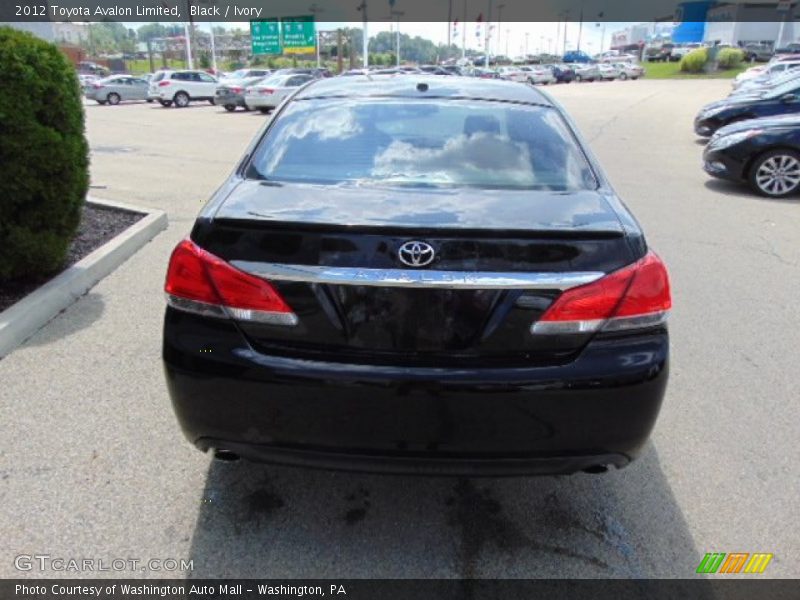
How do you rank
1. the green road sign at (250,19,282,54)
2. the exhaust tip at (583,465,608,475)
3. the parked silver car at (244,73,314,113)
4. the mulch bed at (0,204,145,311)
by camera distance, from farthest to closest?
the green road sign at (250,19,282,54) → the parked silver car at (244,73,314,113) → the mulch bed at (0,204,145,311) → the exhaust tip at (583,465,608,475)

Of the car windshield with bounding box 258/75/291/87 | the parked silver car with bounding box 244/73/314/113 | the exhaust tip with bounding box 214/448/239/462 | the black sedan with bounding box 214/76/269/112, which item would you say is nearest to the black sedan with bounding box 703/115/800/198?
the exhaust tip with bounding box 214/448/239/462

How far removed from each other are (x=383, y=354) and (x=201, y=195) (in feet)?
24.7

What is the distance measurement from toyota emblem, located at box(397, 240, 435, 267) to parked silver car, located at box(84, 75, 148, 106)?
36468mm

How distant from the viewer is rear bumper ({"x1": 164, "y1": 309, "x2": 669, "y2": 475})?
2119 mm

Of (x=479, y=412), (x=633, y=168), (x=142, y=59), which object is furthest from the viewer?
(x=142, y=59)

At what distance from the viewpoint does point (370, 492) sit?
9.20 ft

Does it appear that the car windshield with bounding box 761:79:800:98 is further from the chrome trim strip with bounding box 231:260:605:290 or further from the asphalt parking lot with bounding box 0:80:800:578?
the chrome trim strip with bounding box 231:260:605:290

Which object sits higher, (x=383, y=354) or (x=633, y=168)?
→ (x=383, y=354)

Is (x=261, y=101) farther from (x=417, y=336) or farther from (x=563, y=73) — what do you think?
(x=563, y=73)

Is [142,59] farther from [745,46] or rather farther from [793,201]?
[793,201]

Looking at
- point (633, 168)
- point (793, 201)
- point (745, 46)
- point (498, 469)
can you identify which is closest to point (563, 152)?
point (498, 469)

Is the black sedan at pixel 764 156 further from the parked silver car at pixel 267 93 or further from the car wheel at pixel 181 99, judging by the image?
the car wheel at pixel 181 99

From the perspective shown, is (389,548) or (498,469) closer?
(498,469)

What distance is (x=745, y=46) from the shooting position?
227 ft
